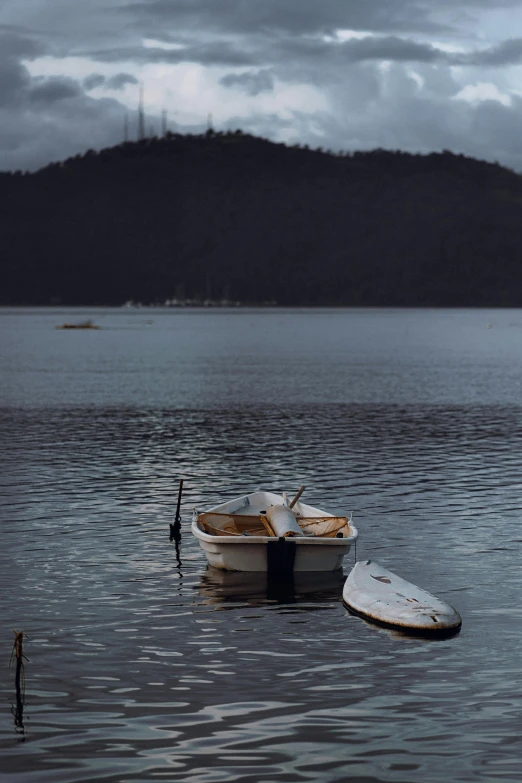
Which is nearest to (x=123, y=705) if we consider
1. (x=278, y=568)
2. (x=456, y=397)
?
(x=278, y=568)

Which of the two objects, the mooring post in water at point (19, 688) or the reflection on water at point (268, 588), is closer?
the mooring post in water at point (19, 688)

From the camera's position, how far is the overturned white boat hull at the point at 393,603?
29.5m

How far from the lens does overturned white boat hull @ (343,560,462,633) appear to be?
96.9ft

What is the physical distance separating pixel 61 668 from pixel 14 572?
33.9 ft

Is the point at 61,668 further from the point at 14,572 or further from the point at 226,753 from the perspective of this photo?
the point at 14,572

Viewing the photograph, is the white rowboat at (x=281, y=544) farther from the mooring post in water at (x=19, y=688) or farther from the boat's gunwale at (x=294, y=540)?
the mooring post in water at (x=19, y=688)

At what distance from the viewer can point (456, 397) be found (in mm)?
113750

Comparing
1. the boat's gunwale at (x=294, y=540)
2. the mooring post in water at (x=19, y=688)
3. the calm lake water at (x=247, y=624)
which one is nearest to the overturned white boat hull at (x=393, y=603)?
the calm lake water at (x=247, y=624)

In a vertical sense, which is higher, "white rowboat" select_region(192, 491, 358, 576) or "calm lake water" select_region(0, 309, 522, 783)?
"white rowboat" select_region(192, 491, 358, 576)

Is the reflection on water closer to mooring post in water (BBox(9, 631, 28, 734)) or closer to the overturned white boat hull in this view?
the overturned white boat hull

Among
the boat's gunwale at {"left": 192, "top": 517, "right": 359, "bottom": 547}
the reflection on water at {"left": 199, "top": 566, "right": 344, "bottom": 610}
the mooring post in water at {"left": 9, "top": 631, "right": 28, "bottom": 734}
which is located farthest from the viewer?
the boat's gunwale at {"left": 192, "top": 517, "right": 359, "bottom": 547}

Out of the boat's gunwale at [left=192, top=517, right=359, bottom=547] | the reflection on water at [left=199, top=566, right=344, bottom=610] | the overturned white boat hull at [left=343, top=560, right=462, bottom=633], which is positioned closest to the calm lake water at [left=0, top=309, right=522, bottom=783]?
the reflection on water at [left=199, top=566, right=344, bottom=610]

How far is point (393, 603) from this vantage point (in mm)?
30844

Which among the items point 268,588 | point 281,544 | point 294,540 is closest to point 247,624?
point 268,588
